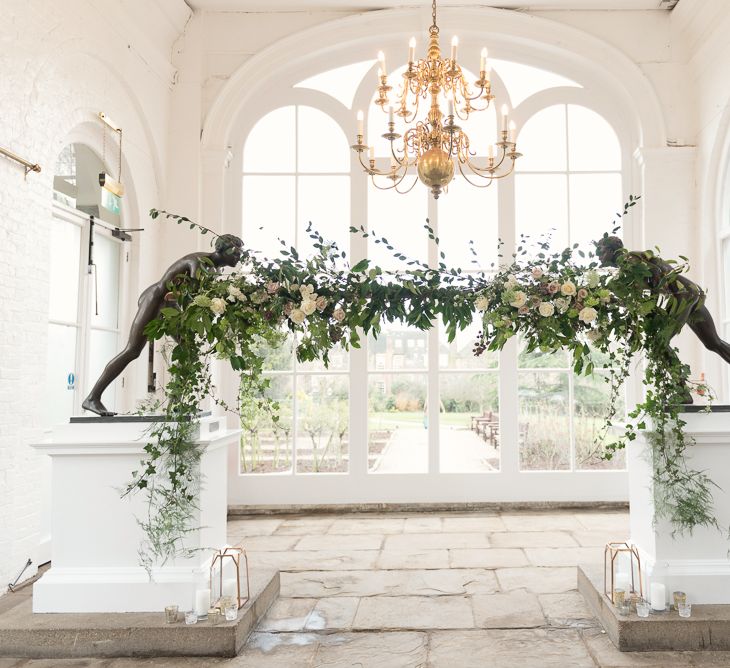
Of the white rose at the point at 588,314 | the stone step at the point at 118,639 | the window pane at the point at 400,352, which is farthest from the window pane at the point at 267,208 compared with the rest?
the stone step at the point at 118,639

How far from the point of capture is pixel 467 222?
20.0 feet

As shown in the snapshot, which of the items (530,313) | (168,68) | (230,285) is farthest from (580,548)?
(168,68)

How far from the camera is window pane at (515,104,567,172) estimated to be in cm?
610

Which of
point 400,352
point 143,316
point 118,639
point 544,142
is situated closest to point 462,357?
point 400,352

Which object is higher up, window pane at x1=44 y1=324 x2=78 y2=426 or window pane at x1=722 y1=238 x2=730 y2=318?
window pane at x1=722 y1=238 x2=730 y2=318

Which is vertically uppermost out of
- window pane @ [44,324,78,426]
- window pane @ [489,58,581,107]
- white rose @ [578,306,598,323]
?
window pane @ [489,58,581,107]

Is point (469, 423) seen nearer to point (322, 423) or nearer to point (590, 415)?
point (590, 415)

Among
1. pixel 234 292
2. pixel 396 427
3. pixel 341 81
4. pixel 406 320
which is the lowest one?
pixel 396 427

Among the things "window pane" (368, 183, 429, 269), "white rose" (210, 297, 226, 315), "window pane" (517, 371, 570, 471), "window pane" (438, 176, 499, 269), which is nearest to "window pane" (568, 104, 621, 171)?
"window pane" (438, 176, 499, 269)

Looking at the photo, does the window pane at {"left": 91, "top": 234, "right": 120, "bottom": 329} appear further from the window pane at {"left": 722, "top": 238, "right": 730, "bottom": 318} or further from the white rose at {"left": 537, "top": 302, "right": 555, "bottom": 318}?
the window pane at {"left": 722, "top": 238, "right": 730, "bottom": 318}

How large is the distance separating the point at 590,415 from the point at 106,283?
168 inches

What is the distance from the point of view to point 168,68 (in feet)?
19.3

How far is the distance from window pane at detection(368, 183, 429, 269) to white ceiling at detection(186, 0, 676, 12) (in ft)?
5.35

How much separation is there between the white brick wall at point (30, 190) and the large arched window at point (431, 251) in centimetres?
190
